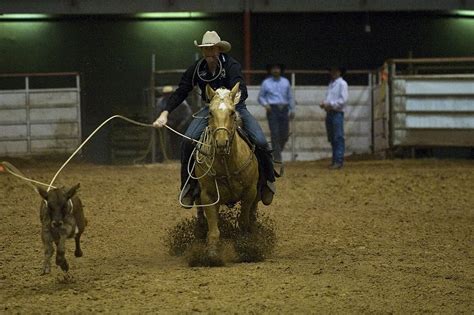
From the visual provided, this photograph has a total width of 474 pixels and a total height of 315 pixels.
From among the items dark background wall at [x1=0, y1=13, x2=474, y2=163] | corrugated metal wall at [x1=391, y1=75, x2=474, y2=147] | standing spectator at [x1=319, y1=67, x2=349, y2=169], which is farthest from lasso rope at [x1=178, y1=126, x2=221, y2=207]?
dark background wall at [x1=0, y1=13, x2=474, y2=163]

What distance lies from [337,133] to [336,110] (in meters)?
0.43

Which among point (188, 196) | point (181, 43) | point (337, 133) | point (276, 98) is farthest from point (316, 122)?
point (188, 196)

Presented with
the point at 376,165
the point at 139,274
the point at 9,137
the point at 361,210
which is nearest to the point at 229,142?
the point at 139,274

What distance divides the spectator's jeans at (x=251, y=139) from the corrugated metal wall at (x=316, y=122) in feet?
42.2

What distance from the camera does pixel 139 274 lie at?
27.7ft

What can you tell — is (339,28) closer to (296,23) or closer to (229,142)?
(296,23)

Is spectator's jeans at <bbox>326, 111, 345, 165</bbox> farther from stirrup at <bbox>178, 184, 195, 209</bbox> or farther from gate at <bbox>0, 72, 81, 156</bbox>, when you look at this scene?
stirrup at <bbox>178, 184, 195, 209</bbox>

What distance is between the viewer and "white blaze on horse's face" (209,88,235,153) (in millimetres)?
8547

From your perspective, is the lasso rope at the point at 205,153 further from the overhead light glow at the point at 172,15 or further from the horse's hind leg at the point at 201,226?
the overhead light glow at the point at 172,15

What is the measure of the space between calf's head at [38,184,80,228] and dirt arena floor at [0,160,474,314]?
0.52 m

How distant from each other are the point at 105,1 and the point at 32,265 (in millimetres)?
16946

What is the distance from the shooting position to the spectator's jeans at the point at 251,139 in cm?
954

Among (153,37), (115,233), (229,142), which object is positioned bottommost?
(115,233)

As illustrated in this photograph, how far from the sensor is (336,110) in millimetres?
19000
